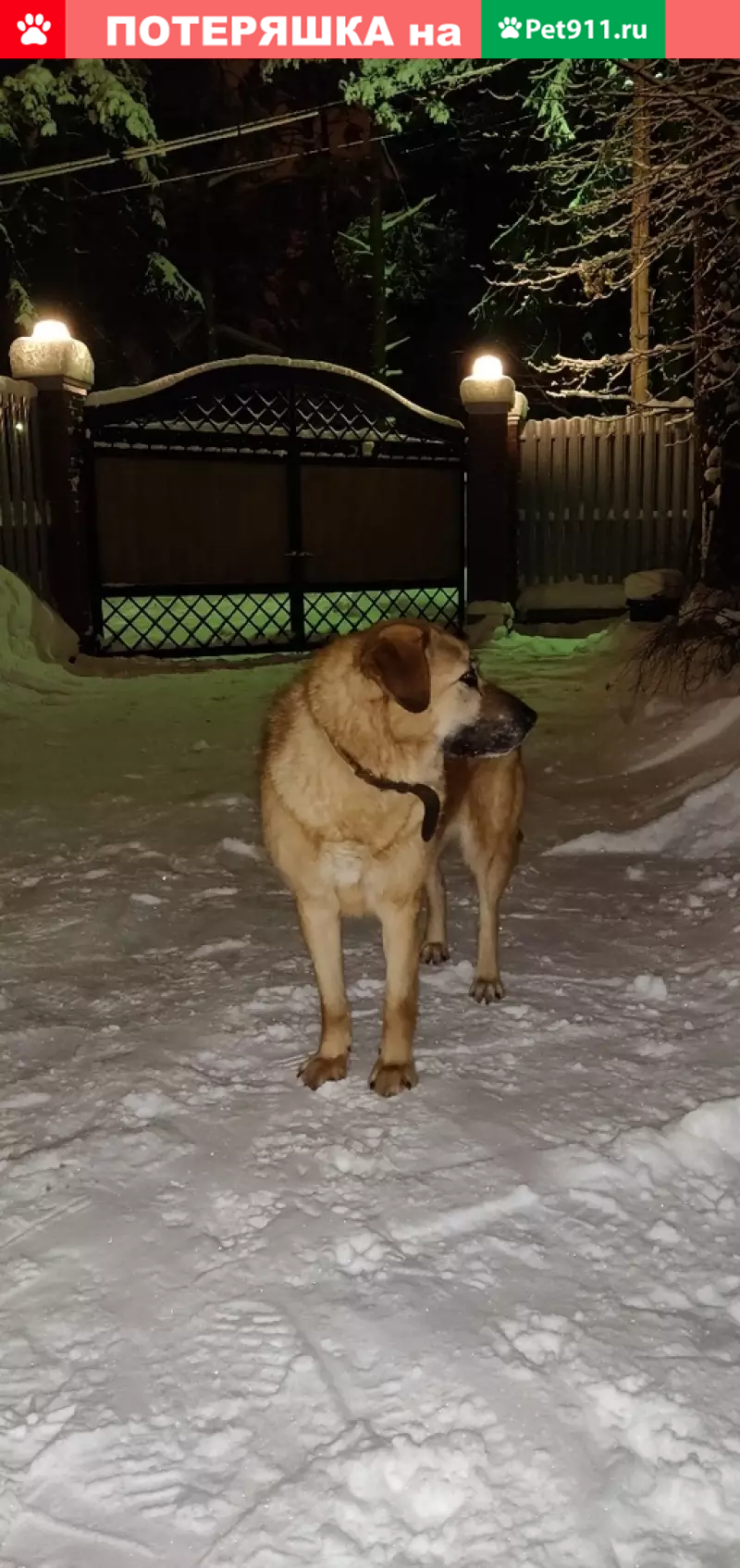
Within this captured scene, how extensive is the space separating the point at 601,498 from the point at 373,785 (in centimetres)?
1166

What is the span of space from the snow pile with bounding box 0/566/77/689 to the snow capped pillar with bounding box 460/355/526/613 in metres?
4.94

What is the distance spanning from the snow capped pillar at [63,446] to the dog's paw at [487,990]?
27.4 ft

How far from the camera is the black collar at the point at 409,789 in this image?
9.75 ft

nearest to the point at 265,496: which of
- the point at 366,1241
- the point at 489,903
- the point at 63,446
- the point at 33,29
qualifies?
the point at 63,446

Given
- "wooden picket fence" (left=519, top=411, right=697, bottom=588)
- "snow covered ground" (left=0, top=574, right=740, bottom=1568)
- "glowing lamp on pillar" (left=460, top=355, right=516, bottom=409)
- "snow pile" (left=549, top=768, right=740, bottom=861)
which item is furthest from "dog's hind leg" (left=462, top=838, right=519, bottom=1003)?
"wooden picket fence" (left=519, top=411, right=697, bottom=588)

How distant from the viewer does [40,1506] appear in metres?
1.77

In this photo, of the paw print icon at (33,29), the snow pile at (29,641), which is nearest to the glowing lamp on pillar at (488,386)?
the paw print icon at (33,29)

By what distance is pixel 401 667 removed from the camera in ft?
9.45

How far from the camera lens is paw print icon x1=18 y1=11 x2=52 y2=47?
9852mm

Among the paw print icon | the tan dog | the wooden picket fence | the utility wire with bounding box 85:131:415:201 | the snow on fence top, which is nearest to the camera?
the tan dog

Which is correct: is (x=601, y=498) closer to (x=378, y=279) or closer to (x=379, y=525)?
(x=379, y=525)

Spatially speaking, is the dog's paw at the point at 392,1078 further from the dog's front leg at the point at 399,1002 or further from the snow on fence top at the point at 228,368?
the snow on fence top at the point at 228,368

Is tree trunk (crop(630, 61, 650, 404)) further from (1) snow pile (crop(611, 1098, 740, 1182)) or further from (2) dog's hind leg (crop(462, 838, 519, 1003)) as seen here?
(1) snow pile (crop(611, 1098, 740, 1182))

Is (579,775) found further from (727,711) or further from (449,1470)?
(449,1470)
